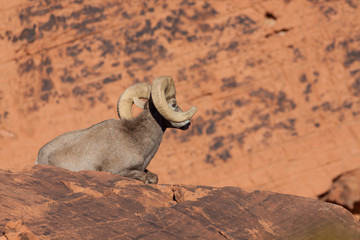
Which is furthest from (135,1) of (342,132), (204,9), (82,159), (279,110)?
(82,159)

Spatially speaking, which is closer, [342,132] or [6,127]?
[342,132]

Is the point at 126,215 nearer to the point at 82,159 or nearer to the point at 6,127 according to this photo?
the point at 82,159

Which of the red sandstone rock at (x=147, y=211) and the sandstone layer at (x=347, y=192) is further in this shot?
the sandstone layer at (x=347, y=192)

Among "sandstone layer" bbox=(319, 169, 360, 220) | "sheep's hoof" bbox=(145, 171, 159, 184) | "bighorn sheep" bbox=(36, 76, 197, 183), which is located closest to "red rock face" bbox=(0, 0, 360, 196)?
"sandstone layer" bbox=(319, 169, 360, 220)

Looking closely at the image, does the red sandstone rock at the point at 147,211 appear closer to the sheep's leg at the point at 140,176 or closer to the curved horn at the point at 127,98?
the sheep's leg at the point at 140,176

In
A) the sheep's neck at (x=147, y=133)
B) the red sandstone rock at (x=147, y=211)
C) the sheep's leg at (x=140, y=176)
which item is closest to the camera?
the red sandstone rock at (x=147, y=211)

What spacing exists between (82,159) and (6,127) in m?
7.49

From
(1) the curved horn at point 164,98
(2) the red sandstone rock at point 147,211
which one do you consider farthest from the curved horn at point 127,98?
(2) the red sandstone rock at point 147,211

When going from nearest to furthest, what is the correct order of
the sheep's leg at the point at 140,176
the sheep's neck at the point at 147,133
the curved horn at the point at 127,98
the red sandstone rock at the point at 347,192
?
the sheep's leg at the point at 140,176 → the sheep's neck at the point at 147,133 → the curved horn at the point at 127,98 → the red sandstone rock at the point at 347,192

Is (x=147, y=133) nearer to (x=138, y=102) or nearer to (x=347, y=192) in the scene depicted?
(x=138, y=102)

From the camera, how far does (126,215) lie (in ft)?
19.3

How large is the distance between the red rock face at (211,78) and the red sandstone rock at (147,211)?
7321mm

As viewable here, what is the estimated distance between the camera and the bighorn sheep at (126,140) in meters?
8.50

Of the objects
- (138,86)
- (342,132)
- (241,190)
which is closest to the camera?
(241,190)
